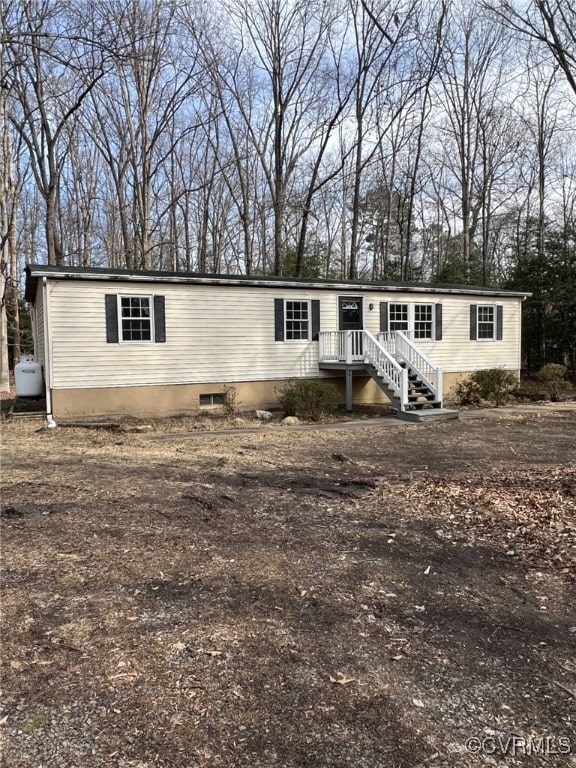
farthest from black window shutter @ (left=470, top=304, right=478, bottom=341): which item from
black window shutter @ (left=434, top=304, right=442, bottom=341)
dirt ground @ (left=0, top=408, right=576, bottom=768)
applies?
dirt ground @ (left=0, top=408, right=576, bottom=768)

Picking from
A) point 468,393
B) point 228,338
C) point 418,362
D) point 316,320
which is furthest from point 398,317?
point 228,338

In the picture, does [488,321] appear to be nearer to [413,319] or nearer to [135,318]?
[413,319]

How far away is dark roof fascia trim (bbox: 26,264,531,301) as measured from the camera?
11.1 metres

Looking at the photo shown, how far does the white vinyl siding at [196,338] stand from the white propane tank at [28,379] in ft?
5.87

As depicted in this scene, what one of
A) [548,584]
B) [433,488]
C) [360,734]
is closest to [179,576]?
[360,734]

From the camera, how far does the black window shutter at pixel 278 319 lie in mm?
13602

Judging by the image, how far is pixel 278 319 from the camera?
44.9 feet

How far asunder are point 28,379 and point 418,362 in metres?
9.55

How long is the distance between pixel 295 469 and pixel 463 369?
10.6 metres

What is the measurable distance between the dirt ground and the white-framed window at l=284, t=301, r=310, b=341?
7722 millimetres

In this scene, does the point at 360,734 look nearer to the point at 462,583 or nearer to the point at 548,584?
the point at 462,583

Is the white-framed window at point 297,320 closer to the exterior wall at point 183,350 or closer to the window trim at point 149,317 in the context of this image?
the exterior wall at point 183,350

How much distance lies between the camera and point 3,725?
2188mm

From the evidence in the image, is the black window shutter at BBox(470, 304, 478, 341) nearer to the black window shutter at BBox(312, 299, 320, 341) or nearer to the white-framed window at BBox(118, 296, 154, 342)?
the black window shutter at BBox(312, 299, 320, 341)
